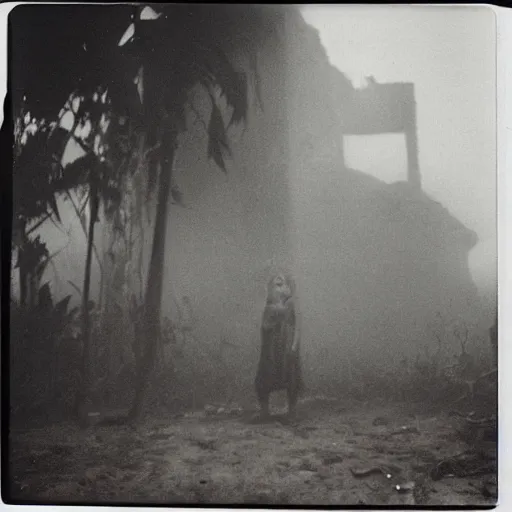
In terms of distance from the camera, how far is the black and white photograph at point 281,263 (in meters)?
1.05

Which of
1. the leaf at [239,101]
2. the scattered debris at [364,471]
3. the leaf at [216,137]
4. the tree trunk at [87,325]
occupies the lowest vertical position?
the scattered debris at [364,471]

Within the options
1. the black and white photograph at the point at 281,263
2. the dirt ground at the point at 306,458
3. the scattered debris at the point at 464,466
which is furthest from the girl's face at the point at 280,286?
the scattered debris at the point at 464,466

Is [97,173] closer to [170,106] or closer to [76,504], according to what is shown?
[170,106]

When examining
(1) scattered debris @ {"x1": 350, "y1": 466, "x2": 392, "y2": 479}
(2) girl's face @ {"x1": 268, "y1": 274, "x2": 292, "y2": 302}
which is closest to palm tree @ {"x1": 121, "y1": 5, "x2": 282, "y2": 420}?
(2) girl's face @ {"x1": 268, "y1": 274, "x2": 292, "y2": 302}

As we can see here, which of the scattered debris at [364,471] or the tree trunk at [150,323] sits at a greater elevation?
the tree trunk at [150,323]

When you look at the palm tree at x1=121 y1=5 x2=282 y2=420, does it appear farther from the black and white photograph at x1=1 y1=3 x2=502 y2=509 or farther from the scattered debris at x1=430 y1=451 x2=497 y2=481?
the scattered debris at x1=430 y1=451 x2=497 y2=481

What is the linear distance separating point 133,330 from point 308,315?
1.19 feet

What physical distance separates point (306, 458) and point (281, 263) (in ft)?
1.33

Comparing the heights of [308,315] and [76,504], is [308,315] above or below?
above

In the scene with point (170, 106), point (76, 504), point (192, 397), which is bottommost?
point (76, 504)

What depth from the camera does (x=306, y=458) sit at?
1.05m

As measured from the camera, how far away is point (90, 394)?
3.48ft

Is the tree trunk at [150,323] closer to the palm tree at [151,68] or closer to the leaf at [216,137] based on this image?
the palm tree at [151,68]
